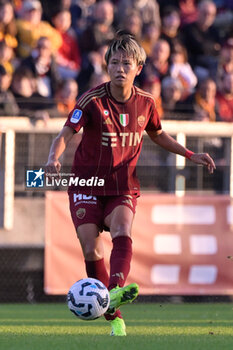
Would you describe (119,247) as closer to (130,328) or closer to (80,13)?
(130,328)

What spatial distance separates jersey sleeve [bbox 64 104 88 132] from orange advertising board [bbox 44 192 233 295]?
4.63 m

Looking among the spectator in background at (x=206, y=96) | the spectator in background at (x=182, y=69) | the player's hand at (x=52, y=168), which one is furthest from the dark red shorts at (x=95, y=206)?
the spectator in background at (x=182, y=69)

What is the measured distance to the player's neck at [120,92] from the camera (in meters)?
6.34

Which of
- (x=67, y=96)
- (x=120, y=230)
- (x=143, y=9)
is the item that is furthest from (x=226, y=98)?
(x=120, y=230)

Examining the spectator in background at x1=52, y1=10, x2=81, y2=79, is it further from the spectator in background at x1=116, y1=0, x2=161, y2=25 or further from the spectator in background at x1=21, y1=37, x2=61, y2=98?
the spectator in background at x1=116, y1=0, x2=161, y2=25

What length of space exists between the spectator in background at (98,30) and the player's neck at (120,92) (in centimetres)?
713

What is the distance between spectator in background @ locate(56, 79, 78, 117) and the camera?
1154cm

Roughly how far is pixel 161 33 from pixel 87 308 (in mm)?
9320

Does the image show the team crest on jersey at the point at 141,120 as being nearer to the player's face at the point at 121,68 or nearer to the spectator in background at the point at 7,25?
the player's face at the point at 121,68

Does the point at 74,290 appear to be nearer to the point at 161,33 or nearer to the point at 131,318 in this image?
the point at 131,318

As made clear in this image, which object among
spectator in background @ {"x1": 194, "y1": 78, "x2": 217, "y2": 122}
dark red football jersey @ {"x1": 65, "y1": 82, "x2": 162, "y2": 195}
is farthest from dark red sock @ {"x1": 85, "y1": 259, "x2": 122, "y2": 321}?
spectator in background @ {"x1": 194, "y1": 78, "x2": 217, "y2": 122}

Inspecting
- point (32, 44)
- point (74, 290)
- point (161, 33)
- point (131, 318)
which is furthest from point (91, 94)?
point (161, 33)

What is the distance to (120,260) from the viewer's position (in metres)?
6.04

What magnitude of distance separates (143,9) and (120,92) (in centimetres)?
865
